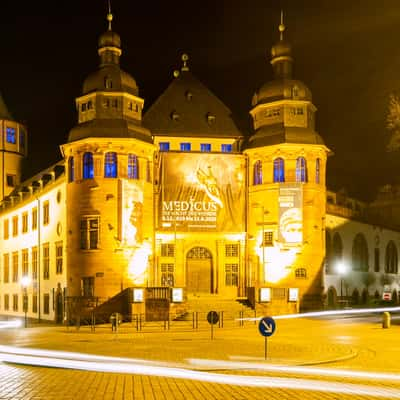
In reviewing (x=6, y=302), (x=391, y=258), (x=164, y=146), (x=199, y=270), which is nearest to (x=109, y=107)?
(x=164, y=146)

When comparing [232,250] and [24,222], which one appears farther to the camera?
[24,222]

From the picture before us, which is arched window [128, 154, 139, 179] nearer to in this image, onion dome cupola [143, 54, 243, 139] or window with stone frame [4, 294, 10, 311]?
onion dome cupola [143, 54, 243, 139]

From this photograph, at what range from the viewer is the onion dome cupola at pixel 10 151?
76.1 metres

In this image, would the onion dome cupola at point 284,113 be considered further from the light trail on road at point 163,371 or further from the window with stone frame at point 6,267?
the light trail on road at point 163,371

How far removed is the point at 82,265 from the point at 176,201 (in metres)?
8.60

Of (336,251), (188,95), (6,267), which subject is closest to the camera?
(188,95)

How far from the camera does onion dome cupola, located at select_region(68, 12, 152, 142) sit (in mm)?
50406

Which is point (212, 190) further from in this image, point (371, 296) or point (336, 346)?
point (336, 346)

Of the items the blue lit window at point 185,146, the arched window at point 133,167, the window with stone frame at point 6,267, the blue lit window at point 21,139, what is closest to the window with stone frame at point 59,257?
the arched window at point 133,167

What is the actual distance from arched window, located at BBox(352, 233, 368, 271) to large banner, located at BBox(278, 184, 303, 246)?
15.4 m

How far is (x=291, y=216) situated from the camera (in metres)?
51.9

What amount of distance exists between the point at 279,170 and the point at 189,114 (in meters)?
10.3

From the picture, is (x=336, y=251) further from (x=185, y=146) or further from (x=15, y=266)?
(x=15, y=266)

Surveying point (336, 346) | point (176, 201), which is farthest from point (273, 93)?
point (336, 346)
